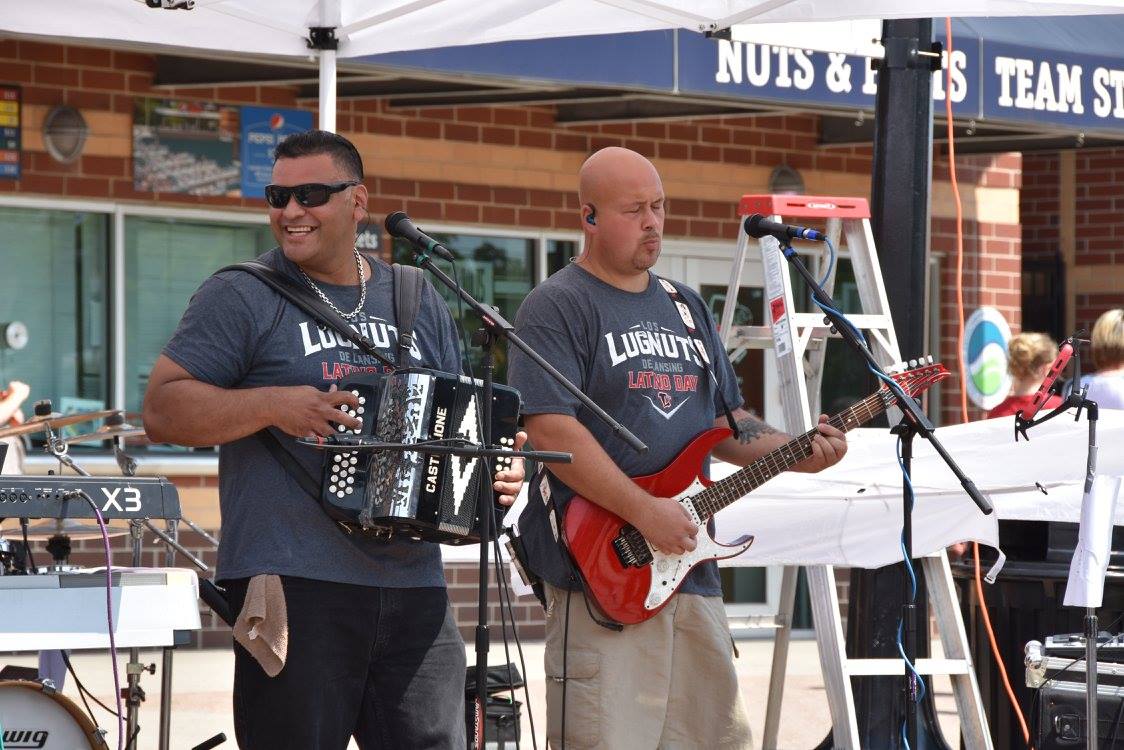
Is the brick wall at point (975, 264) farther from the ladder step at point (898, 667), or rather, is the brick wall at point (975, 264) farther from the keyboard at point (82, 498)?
the keyboard at point (82, 498)

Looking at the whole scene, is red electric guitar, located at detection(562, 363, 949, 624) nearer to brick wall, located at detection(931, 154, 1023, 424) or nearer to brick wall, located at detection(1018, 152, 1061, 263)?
brick wall, located at detection(931, 154, 1023, 424)

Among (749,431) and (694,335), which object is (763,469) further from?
(694,335)

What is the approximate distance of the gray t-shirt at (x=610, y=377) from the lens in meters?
4.75

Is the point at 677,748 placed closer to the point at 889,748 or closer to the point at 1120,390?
the point at 889,748

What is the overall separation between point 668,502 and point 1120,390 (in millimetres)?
3897

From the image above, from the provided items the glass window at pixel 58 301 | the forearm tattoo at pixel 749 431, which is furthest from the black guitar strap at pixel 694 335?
the glass window at pixel 58 301

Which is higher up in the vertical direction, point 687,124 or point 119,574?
point 687,124

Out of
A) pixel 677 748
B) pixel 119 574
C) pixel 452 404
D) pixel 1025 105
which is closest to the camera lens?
pixel 452 404

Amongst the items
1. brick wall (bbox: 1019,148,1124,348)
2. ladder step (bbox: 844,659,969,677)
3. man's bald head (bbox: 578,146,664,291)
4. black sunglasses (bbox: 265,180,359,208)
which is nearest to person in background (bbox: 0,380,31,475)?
ladder step (bbox: 844,659,969,677)

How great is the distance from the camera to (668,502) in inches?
187

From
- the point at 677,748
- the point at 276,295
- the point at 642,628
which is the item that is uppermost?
the point at 276,295

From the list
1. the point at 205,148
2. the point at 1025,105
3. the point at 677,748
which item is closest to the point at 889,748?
the point at 677,748

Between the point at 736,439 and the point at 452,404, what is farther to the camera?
the point at 736,439

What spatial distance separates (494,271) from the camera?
440 inches
